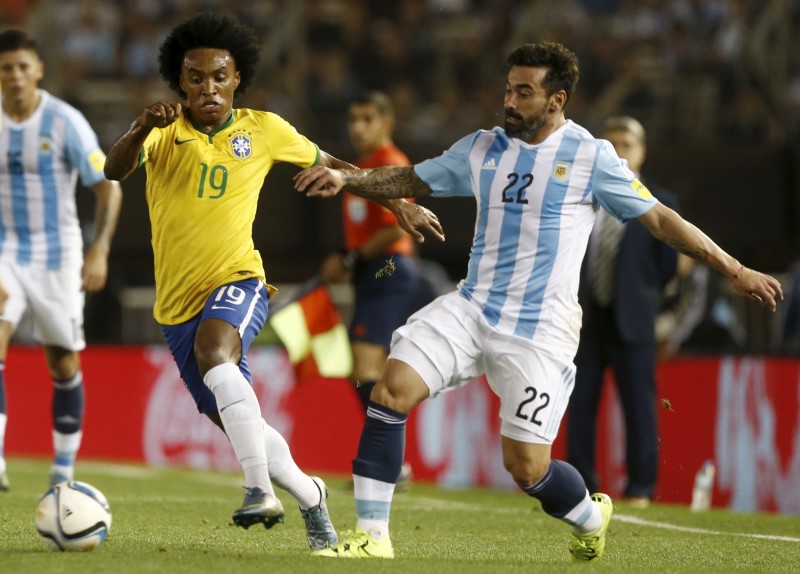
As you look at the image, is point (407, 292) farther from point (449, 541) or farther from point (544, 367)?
point (544, 367)

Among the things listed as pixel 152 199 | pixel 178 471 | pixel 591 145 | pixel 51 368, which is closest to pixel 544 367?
pixel 591 145

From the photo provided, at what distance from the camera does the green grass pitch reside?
545 cm

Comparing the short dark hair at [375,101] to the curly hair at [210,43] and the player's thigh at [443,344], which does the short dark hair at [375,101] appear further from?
the player's thigh at [443,344]

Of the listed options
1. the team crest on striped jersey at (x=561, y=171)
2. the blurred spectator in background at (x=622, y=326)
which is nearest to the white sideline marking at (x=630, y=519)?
the blurred spectator in background at (x=622, y=326)

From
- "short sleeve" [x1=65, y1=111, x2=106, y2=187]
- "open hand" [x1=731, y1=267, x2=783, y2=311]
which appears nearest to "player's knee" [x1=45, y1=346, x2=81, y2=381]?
"short sleeve" [x1=65, y1=111, x2=106, y2=187]

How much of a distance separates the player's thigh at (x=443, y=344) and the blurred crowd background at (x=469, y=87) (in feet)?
27.1

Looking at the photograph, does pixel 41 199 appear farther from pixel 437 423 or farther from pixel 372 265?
pixel 437 423

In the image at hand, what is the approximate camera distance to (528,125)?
5.95 m

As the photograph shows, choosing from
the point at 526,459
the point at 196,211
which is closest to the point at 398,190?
the point at 196,211

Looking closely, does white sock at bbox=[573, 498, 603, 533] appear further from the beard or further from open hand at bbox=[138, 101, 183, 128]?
open hand at bbox=[138, 101, 183, 128]

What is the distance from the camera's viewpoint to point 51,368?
28.2 ft

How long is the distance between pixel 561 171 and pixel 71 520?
2290mm

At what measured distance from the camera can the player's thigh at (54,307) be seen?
27.5 ft

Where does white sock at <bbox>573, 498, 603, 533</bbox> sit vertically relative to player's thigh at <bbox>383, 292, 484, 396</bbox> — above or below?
below
